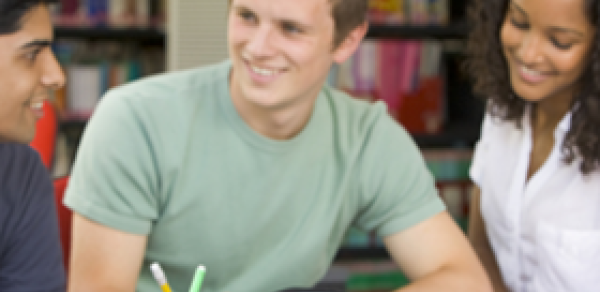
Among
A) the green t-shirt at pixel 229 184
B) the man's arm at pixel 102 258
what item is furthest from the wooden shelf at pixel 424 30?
the man's arm at pixel 102 258

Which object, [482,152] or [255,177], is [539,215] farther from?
[255,177]

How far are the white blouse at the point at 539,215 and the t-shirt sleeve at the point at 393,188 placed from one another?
17 centimetres

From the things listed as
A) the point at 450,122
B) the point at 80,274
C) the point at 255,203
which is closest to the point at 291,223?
the point at 255,203

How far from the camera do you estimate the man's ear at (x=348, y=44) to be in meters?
1.31

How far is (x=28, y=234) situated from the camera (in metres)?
0.92

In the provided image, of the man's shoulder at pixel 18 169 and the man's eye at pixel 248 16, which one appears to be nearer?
the man's shoulder at pixel 18 169

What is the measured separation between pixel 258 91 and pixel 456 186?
1636 millimetres

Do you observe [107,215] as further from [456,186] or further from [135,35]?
[456,186]

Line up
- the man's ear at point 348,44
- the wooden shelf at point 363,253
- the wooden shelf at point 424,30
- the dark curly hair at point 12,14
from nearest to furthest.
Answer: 1. the dark curly hair at point 12,14
2. the man's ear at point 348,44
3. the wooden shelf at point 424,30
4. the wooden shelf at point 363,253

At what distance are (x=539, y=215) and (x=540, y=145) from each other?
16 cm

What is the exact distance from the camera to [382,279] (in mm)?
2650

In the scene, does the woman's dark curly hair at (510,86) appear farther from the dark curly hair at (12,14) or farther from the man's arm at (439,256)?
the dark curly hair at (12,14)

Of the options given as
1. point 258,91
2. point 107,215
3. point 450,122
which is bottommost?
point 450,122

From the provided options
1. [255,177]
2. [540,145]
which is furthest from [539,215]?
[255,177]
